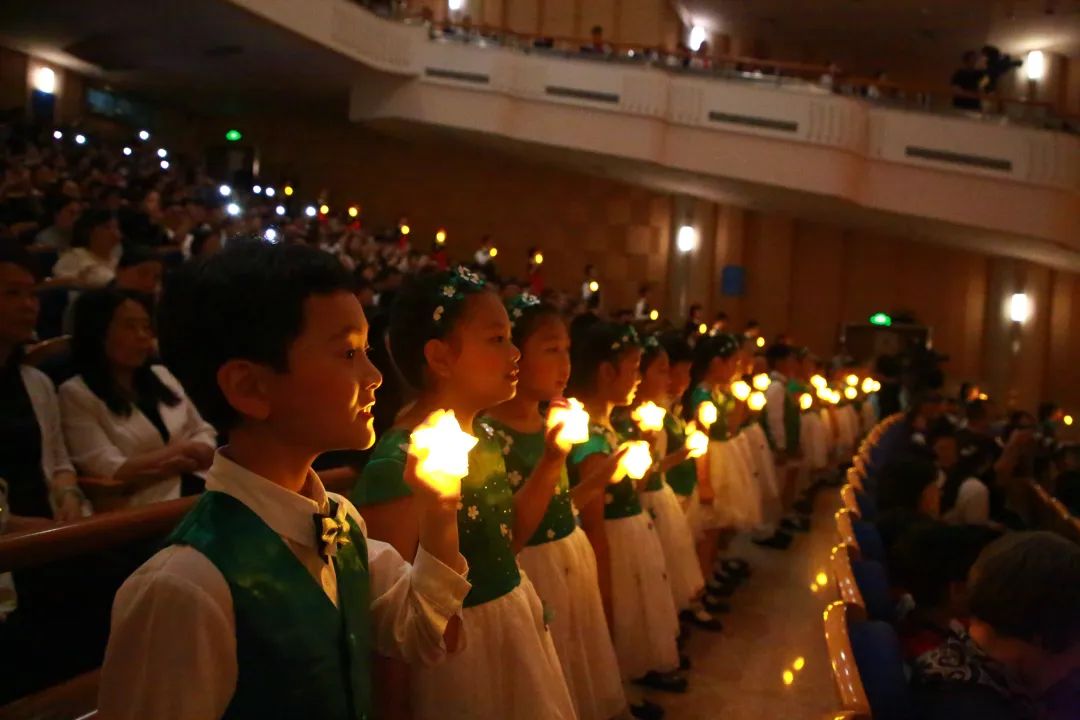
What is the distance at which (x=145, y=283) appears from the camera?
3.56 m

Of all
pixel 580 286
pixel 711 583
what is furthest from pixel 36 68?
pixel 711 583

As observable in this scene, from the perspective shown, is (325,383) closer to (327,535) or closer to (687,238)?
(327,535)

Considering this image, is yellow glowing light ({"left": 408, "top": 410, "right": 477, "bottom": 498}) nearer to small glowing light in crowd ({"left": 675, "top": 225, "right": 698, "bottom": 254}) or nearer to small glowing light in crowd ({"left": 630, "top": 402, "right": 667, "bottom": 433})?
small glowing light in crowd ({"left": 630, "top": 402, "right": 667, "bottom": 433})

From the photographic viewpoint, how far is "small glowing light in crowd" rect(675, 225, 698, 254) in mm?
16281

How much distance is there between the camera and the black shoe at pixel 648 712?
3189 millimetres

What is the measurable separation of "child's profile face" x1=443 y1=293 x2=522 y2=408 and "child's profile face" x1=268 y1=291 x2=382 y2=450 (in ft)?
1.95

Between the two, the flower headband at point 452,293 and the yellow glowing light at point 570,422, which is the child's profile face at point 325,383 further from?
the yellow glowing light at point 570,422

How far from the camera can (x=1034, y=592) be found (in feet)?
5.60

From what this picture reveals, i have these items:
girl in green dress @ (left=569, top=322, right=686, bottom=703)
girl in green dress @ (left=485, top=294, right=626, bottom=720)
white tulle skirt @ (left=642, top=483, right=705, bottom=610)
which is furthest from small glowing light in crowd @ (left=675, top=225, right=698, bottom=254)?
girl in green dress @ (left=485, top=294, right=626, bottom=720)

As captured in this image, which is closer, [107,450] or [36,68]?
[107,450]

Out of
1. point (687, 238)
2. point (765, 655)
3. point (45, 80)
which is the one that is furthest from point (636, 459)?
point (45, 80)

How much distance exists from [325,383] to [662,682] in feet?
8.70

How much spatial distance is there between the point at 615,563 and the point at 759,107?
1130cm

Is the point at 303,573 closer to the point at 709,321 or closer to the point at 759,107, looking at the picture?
the point at 759,107
